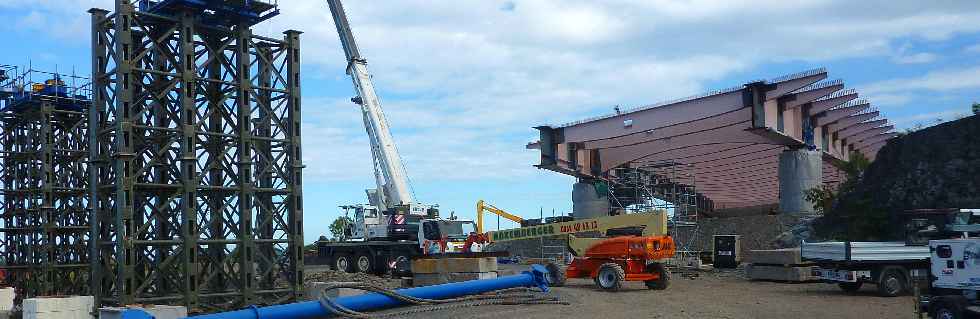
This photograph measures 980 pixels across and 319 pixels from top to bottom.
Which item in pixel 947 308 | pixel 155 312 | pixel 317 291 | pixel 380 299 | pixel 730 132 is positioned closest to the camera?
pixel 947 308

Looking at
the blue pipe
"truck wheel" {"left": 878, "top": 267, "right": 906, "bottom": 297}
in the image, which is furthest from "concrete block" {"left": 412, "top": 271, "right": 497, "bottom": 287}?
"truck wheel" {"left": 878, "top": 267, "right": 906, "bottom": 297}

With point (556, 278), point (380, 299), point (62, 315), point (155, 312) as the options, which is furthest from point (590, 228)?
point (155, 312)

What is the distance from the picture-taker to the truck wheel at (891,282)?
2245cm

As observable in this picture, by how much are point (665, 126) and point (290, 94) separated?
26.3 meters

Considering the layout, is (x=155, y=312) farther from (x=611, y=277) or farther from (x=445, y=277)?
(x=611, y=277)

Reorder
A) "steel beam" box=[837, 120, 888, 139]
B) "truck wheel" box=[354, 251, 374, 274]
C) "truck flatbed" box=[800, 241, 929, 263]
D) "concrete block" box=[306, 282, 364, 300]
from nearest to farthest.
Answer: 1. "concrete block" box=[306, 282, 364, 300]
2. "truck flatbed" box=[800, 241, 929, 263]
3. "truck wheel" box=[354, 251, 374, 274]
4. "steel beam" box=[837, 120, 888, 139]

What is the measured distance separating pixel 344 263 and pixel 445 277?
11890mm

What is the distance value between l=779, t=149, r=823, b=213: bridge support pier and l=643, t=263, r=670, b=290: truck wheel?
19.2m

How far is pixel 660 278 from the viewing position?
25141 millimetres

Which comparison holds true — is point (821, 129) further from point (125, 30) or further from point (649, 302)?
point (125, 30)

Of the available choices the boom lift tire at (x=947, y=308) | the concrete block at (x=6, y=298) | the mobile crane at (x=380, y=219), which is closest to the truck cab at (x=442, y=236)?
the mobile crane at (x=380, y=219)

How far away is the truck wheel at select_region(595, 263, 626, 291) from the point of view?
24406mm

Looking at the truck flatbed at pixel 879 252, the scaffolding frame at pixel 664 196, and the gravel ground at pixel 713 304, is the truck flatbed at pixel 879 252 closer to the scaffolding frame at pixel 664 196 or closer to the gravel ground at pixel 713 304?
the gravel ground at pixel 713 304

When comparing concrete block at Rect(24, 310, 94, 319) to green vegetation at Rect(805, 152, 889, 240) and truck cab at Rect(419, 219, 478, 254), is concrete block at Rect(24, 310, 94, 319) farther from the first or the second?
green vegetation at Rect(805, 152, 889, 240)
